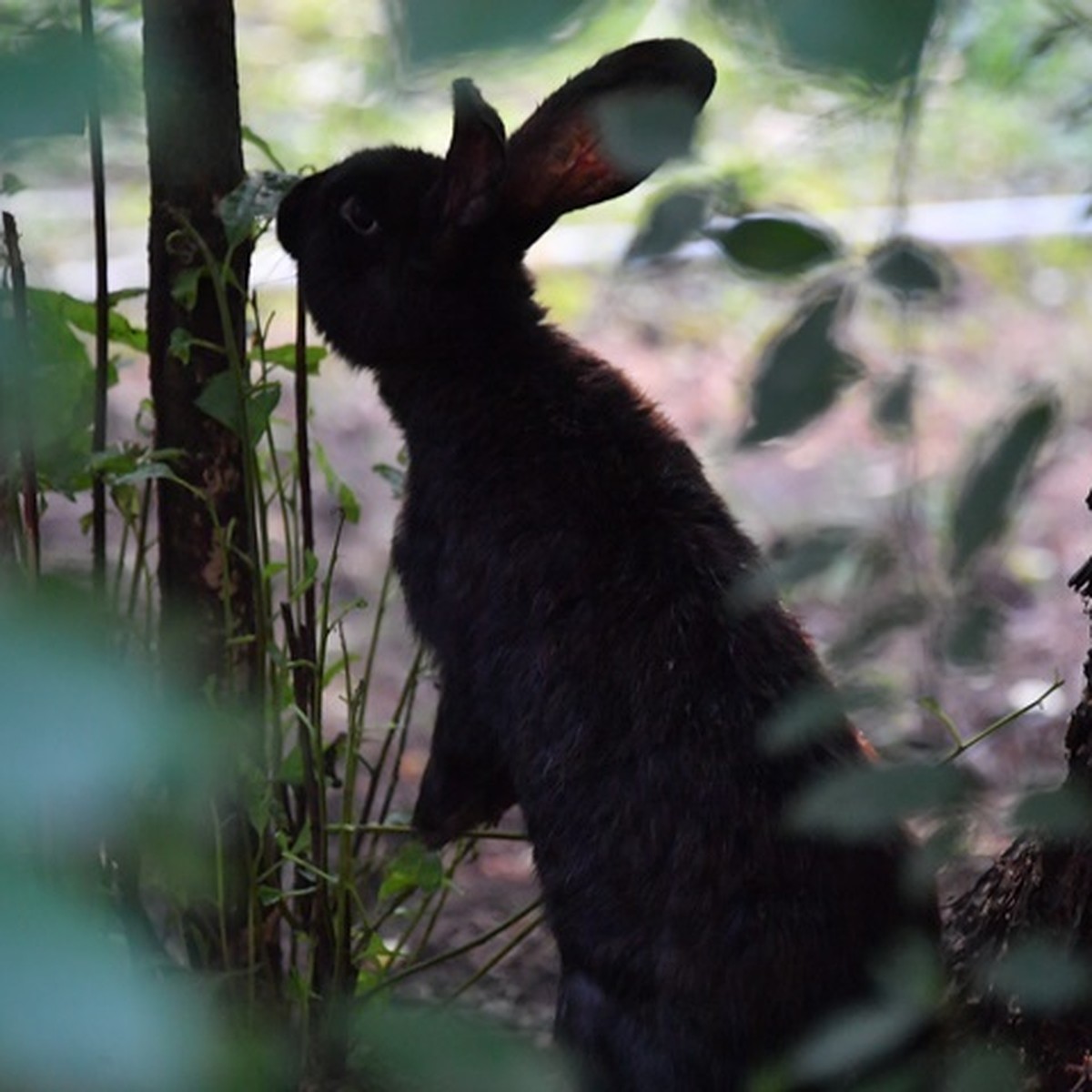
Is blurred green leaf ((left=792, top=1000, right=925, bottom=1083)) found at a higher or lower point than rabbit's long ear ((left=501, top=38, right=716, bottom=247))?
lower

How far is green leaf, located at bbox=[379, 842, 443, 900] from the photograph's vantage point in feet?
9.36

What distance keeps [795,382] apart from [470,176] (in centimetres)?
185

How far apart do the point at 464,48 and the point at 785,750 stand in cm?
186

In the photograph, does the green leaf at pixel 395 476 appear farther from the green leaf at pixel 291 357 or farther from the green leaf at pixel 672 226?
the green leaf at pixel 672 226

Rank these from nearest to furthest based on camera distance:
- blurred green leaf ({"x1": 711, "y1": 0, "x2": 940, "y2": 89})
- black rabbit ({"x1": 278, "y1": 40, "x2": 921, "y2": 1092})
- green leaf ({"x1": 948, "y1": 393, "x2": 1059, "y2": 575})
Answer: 1. blurred green leaf ({"x1": 711, "y1": 0, "x2": 940, "y2": 89})
2. green leaf ({"x1": 948, "y1": 393, "x2": 1059, "y2": 575})
3. black rabbit ({"x1": 278, "y1": 40, "x2": 921, "y2": 1092})

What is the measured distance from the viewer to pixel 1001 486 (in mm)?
1035

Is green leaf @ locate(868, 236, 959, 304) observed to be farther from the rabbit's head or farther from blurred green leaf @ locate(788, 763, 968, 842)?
the rabbit's head

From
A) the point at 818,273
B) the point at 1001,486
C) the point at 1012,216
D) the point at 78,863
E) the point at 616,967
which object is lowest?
the point at 78,863

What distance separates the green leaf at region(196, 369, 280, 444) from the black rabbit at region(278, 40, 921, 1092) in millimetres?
385

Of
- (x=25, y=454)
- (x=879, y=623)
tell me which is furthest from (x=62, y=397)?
(x=879, y=623)

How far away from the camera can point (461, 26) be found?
0.67 metres

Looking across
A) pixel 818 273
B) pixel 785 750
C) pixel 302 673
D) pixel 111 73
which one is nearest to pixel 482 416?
pixel 302 673

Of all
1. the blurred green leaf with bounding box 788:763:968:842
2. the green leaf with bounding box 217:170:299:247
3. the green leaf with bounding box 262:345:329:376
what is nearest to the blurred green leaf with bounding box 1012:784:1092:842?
the blurred green leaf with bounding box 788:763:968:842

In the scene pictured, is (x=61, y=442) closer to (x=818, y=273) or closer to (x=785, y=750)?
(x=785, y=750)
